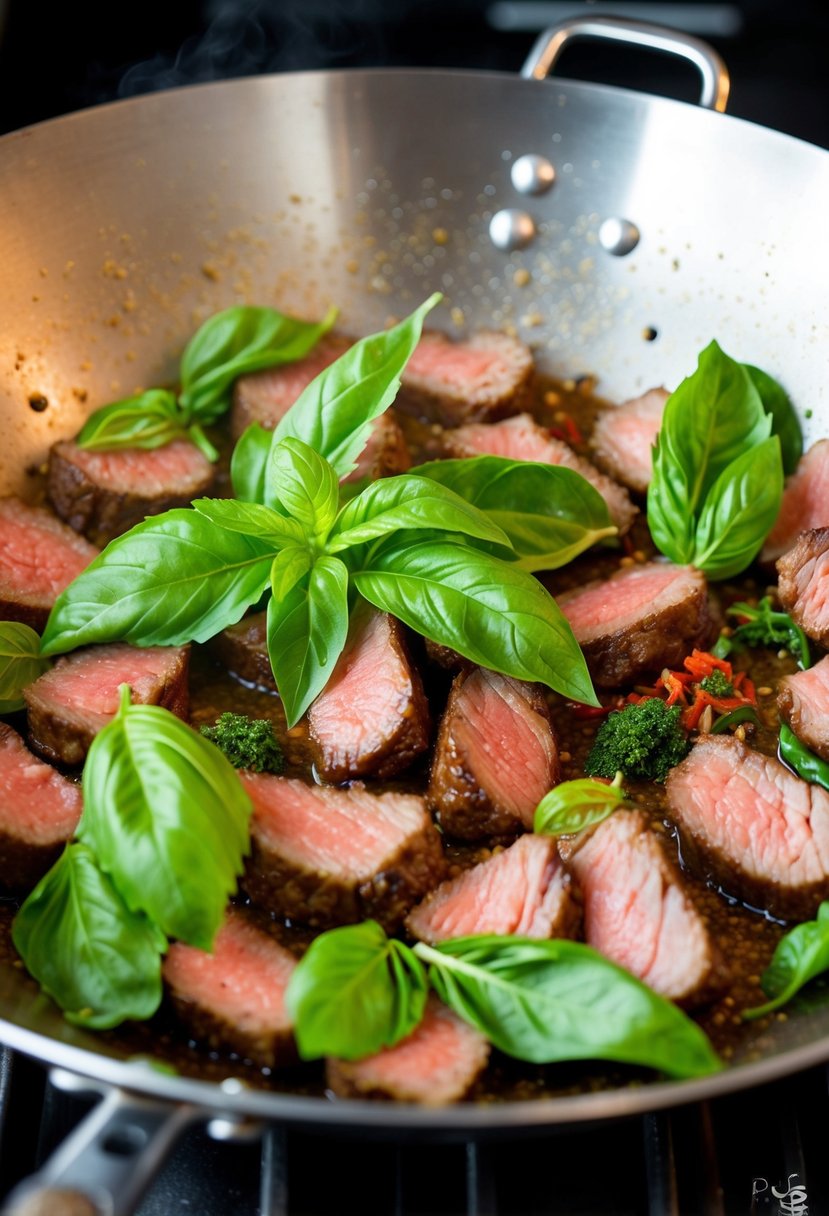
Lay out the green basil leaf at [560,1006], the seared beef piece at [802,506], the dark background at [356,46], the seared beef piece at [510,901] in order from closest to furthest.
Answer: the green basil leaf at [560,1006]
the seared beef piece at [510,901]
the seared beef piece at [802,506]
the dark background at [356,46]

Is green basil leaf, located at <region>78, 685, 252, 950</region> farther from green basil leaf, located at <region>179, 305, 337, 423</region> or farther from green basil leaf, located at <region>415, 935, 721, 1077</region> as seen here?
green basil leaf, located at <region>179, 305, 337, 423</region>

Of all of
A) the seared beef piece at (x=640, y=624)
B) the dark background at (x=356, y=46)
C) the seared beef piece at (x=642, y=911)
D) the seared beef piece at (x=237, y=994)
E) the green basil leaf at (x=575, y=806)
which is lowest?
the seared beef piece at (x=237, y=994)

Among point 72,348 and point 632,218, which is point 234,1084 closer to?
point 72,348

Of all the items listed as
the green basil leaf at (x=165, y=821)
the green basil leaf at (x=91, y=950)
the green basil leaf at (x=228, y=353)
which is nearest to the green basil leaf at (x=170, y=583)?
the green basil leaf at (x=165, y=821)

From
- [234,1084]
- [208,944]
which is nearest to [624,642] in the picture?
[208,944]

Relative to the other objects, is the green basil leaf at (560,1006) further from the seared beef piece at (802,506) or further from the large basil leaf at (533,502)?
the seared beef piece at (802,506)

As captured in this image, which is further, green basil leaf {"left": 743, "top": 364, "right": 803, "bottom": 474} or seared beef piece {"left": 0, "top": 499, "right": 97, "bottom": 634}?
green basil leaf {"left": 743, "top": 364, "right": 803, "bottom": 474}

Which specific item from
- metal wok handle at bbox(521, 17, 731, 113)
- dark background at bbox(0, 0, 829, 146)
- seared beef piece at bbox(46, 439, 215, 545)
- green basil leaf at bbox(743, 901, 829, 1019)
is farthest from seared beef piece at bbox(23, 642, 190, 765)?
dark background at bbox(0, 0, 829, 146)
